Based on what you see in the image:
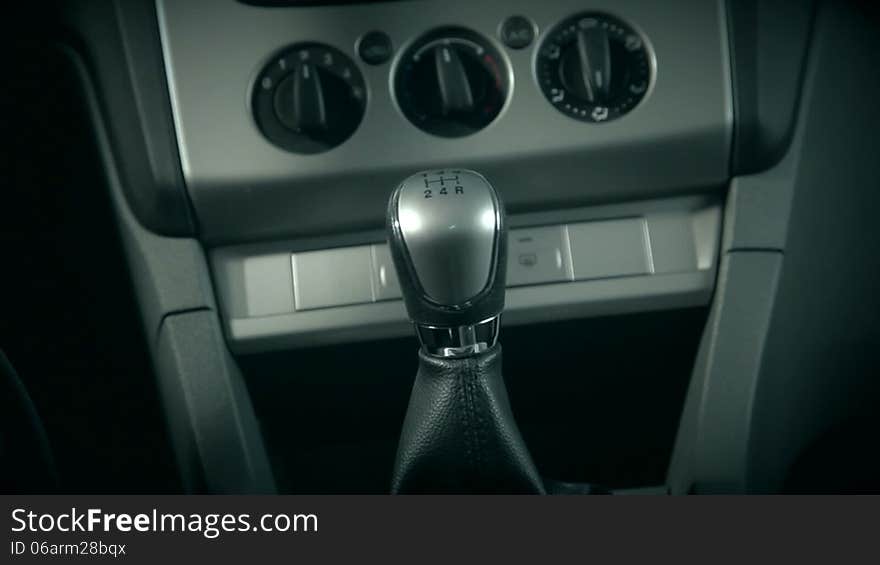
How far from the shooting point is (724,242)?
706 mm

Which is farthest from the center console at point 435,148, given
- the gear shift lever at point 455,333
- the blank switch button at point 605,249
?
the gear shift lever at point 455,333

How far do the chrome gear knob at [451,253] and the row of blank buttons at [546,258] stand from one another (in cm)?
17

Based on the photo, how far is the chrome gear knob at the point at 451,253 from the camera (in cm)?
51

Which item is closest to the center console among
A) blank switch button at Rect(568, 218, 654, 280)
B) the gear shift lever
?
blank switch button at Rect(568, 218, 654, 280)

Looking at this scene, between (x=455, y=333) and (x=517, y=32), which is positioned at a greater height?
(x=517, y=32)

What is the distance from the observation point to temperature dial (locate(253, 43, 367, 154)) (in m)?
0.67

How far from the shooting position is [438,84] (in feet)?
2.20

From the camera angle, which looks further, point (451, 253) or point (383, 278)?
point (383, 278)

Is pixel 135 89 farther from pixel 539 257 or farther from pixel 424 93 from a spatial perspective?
pixel 539 257

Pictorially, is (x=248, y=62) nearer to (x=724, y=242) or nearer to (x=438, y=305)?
(x=438, y=305)

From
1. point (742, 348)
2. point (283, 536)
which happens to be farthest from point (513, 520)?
point (742, 348)

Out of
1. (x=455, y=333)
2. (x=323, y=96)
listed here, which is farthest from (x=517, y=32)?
(x=455, y=333)

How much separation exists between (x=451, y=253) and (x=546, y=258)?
22 cm

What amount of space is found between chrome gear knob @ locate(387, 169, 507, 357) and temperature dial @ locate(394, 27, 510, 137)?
16 centimetres
